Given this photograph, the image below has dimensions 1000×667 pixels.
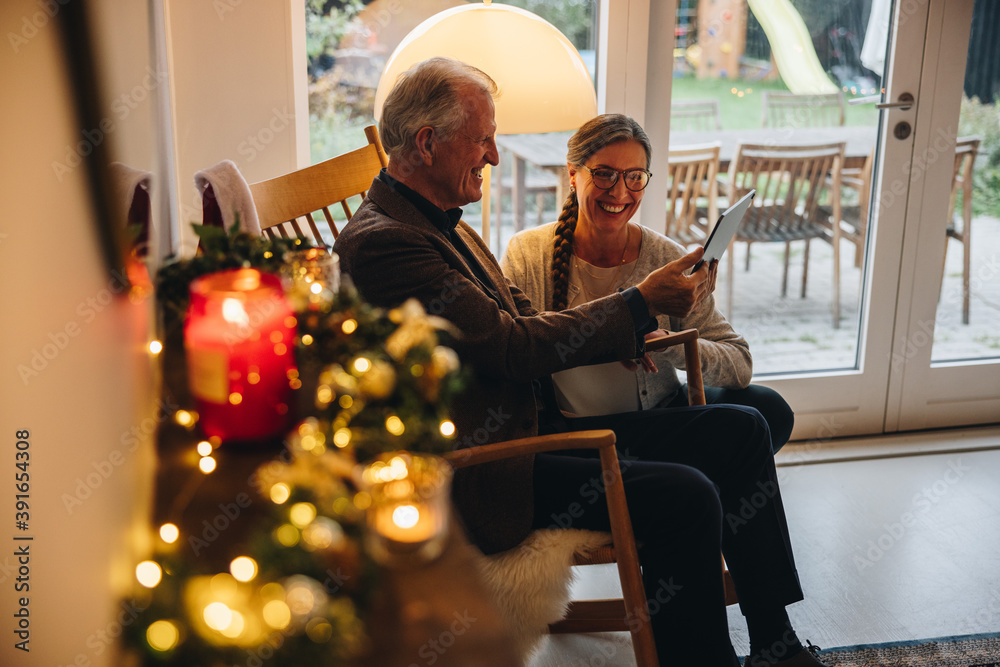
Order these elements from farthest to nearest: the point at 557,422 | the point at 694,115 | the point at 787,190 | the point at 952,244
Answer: the point at 952,244 < the point at 787,190 < the point at 694,115 < the point at 557,422

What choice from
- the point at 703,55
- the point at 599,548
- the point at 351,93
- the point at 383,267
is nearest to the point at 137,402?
the point at 383,267

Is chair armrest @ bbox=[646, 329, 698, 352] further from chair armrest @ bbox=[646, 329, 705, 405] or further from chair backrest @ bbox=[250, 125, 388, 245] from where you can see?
chair backrest @ bbox=[250, 125, 388, 245]

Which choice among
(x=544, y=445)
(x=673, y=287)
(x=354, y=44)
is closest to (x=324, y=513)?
(x=544, y=445)

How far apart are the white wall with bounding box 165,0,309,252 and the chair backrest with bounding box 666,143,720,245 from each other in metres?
1.10

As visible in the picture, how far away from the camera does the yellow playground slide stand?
7.52ft

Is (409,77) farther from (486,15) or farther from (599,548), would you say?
(599,548)

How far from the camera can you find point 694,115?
7.72 ft

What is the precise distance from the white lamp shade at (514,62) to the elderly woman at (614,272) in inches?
3.0

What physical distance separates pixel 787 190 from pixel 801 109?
0.79 ft

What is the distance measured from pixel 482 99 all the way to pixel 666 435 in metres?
0.70

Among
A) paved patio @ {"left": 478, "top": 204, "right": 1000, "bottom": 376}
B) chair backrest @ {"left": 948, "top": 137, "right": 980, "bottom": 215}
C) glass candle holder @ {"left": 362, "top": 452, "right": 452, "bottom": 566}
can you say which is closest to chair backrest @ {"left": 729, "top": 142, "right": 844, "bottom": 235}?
paved patio @ {"left": 478, "top": 204, "right": 1000, "bottom": 376}

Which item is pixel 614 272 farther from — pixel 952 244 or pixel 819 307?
pixel 952 244

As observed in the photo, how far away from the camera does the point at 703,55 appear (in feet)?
7.55

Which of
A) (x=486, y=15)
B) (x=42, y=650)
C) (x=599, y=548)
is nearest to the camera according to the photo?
(x=42, y=650)
